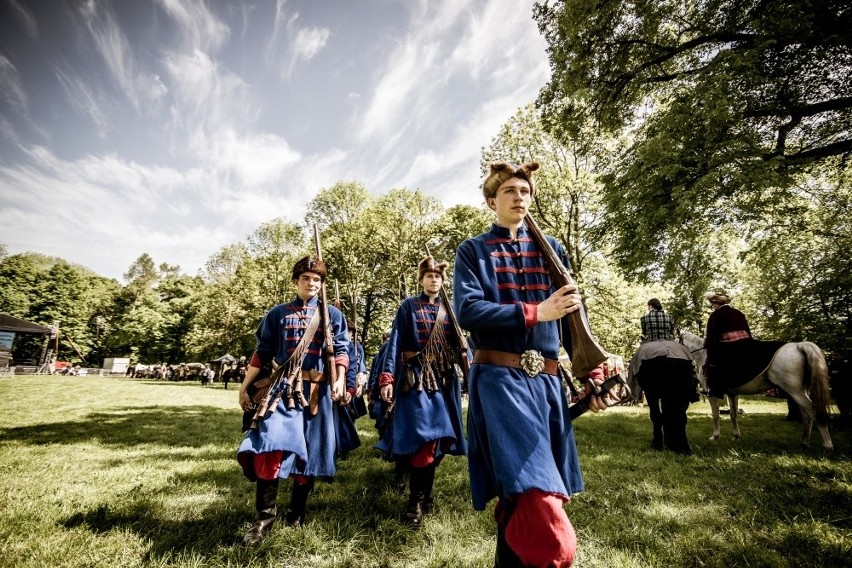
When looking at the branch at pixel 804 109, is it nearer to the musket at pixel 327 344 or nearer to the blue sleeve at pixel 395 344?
the blue sleeve at pixel 395 344

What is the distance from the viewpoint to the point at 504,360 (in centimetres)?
194

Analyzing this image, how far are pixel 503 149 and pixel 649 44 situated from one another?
31.2 ft

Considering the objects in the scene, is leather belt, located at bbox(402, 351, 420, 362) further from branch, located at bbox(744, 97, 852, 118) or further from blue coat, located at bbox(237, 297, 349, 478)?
branch, located at bbox(744, 97, 852, 118)

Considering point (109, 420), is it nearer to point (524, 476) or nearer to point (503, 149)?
point (524, 476)

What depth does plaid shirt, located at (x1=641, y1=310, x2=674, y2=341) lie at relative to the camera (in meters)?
6.99

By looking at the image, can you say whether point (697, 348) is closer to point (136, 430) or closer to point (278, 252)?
point (136, 430)

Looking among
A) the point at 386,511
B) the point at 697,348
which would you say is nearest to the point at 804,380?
the point at 697,348

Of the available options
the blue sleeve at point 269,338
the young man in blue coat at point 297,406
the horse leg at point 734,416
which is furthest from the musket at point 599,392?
the horse leg at point 734,416

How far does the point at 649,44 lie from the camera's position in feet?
32.2

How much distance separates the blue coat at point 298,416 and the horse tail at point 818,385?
7.72 metres

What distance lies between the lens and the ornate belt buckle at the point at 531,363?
190cm

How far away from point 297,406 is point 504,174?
2.83 m

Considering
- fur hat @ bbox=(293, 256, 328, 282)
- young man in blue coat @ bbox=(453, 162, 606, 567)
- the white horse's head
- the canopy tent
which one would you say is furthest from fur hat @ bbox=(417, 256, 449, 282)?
the canopy tent

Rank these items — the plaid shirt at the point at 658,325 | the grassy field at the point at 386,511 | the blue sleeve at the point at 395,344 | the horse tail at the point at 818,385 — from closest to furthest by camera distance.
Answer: the grassy field at the point at 386,511
the blue sleeve at the point at 395,344
the horse tail at the point at 818,385
the plaid shirt at the point at 658,325
